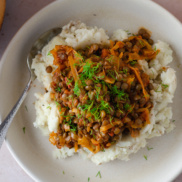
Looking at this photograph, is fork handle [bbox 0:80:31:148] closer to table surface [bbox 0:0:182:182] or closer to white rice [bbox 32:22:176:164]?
white rice [bbox 32:22:176:164]

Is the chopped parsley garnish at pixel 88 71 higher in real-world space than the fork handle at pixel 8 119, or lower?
higher

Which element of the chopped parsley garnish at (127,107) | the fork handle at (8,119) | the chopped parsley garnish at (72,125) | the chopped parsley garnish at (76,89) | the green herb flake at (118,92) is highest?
the green herb flake at (118,92)

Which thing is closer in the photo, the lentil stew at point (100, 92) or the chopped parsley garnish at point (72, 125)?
the lentil stew at point (100, 92)

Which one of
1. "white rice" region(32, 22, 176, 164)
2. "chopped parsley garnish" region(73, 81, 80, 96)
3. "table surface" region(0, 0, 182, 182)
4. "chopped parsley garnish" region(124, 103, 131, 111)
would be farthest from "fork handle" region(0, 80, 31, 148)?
"chopped parsley garnish" region(124, 103, 131, 111)

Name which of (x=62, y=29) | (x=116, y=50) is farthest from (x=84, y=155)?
(x=62, y=29)

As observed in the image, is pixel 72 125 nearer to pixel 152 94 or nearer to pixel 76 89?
pixel 76 89

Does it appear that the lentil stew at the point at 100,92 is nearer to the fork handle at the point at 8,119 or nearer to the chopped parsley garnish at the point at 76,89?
the chopped parsley garnish at the point at 76,89

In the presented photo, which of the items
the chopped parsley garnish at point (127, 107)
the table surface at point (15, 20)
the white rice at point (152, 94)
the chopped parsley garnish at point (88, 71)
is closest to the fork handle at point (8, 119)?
the white rice at point (152, 94)
